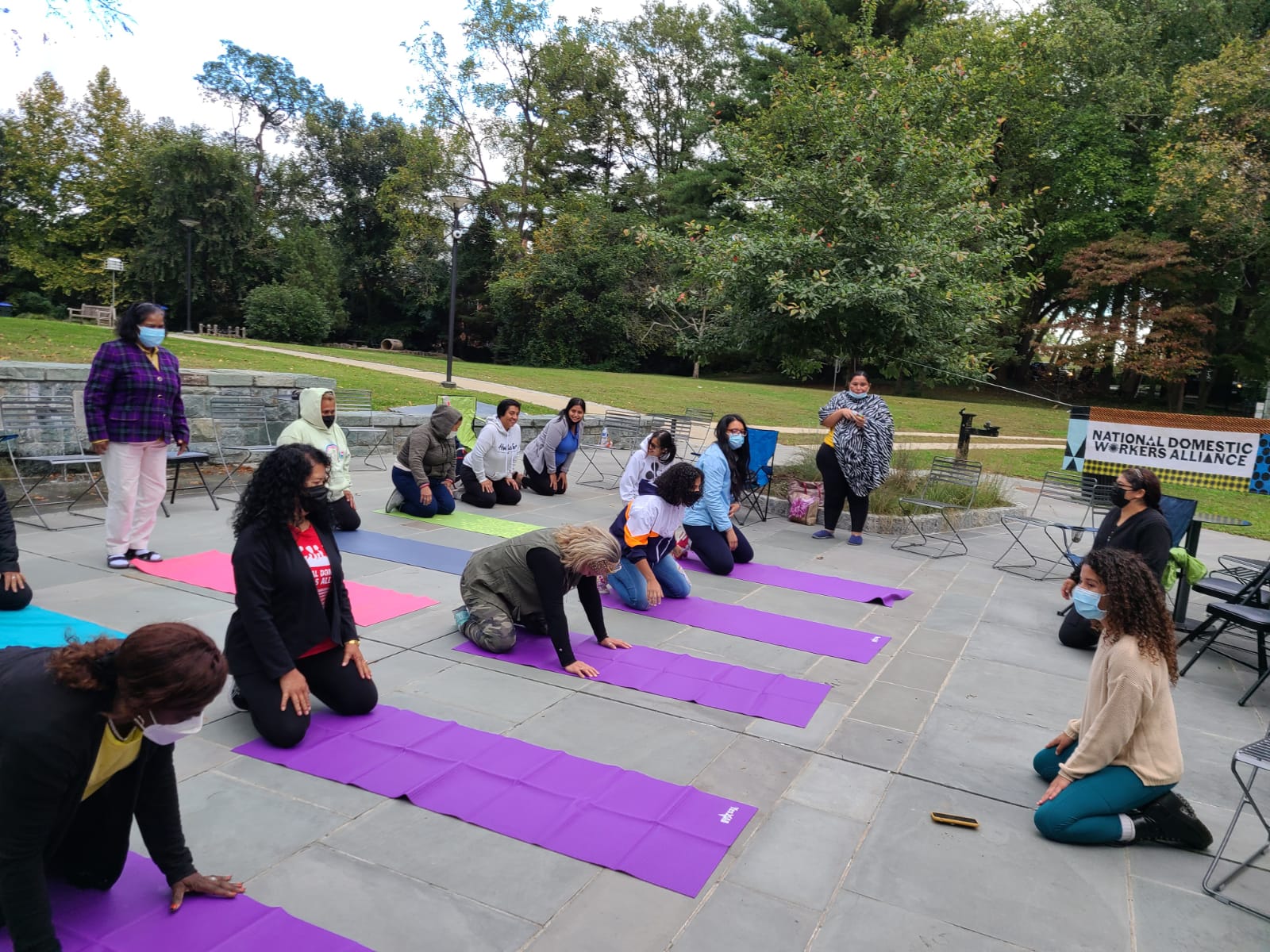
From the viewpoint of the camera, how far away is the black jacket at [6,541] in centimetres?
465

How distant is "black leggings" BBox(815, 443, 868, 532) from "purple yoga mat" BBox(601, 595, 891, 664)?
317cm

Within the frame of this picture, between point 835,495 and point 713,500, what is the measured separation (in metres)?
2.32

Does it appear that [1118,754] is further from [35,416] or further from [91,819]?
[35,416]

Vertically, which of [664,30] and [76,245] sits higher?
[664,30]

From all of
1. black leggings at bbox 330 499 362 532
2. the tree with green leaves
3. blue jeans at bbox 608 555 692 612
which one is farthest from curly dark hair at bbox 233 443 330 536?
the tree with green leaves

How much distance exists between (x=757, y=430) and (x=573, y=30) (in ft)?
110

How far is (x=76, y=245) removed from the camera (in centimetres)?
3456

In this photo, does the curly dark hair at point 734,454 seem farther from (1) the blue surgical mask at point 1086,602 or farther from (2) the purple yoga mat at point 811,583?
(1) the blue surgical mask at point 1086,602

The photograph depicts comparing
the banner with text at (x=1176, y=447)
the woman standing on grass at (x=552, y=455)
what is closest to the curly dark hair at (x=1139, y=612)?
the banner with text at (x=1176, y=447)

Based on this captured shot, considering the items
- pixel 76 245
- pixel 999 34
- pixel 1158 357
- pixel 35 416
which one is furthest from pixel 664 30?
pixel 35 416

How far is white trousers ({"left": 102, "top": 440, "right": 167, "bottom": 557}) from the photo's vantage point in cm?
616

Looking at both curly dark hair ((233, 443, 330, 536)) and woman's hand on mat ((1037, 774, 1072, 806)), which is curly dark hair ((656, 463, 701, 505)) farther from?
woman's hand on mat ((1037, 774, 1072, 806))

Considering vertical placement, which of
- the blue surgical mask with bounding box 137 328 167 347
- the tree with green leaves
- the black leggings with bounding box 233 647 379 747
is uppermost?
the tree with green leaves

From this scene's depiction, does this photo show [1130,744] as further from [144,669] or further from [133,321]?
[133,321]
